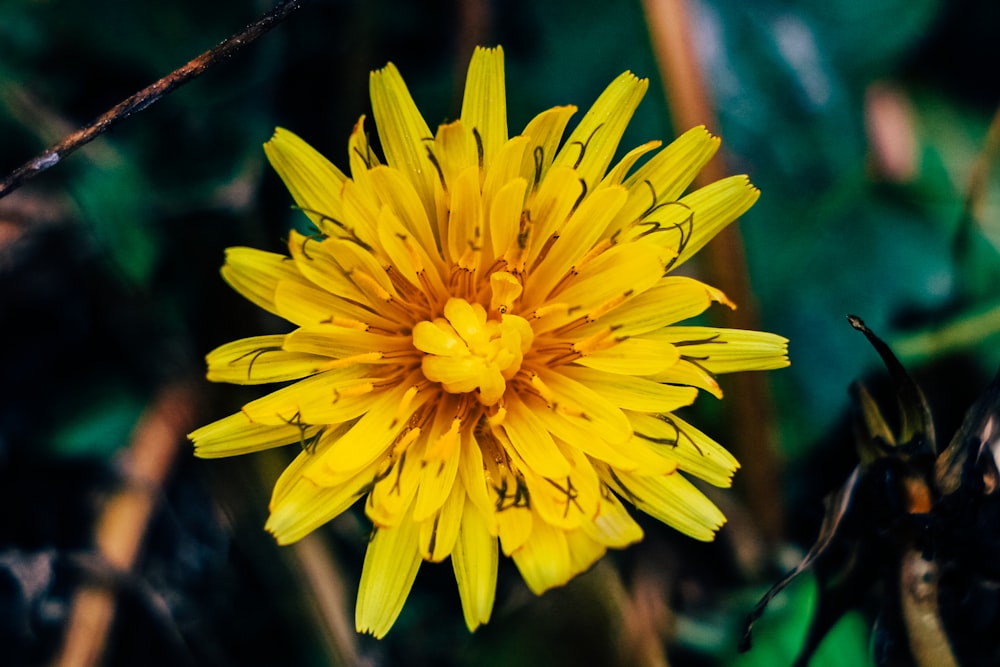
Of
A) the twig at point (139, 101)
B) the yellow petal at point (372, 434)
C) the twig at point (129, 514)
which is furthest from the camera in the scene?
the twig at point (129, 514)

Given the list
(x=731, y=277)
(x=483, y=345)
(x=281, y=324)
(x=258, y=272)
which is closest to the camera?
(x=258, y=272)

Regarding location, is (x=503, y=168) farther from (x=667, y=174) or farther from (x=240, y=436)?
(x=240, y=436)

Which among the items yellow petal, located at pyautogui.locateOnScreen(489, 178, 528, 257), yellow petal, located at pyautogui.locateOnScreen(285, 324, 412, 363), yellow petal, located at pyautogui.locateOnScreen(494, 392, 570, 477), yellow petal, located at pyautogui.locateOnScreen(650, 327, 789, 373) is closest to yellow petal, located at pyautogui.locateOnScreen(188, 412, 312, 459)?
yellow petal, located at pyautogui.locateOnScreen(285, 324, 412, 363)

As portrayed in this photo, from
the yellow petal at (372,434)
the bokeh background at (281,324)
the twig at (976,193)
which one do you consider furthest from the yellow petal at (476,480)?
the twig at (976,193)

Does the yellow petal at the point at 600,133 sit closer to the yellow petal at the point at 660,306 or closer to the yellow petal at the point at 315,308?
the yellow petal at the point at 660,306

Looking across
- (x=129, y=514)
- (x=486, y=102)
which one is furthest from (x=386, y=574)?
(x=129, y=514)

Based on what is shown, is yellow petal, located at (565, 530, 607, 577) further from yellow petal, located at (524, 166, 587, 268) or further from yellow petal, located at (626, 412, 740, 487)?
yellow petal, located at (524, 166, 587, 268)

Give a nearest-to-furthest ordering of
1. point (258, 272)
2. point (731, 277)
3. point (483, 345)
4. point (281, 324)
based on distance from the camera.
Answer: point (258, 272), point (483, 345), point (731, 277), point (281, 324)
